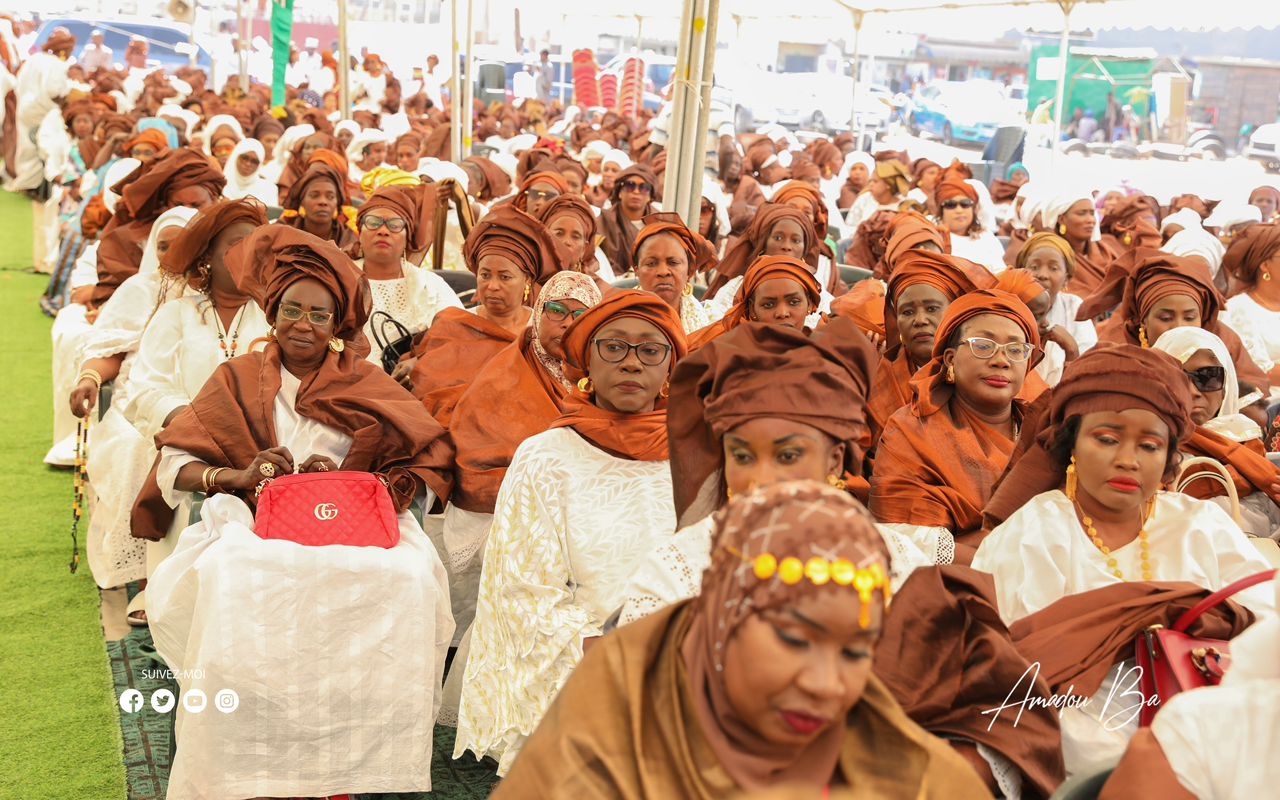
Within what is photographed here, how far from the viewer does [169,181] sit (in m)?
6.16

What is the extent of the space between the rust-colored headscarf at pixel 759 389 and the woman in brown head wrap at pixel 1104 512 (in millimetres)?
544

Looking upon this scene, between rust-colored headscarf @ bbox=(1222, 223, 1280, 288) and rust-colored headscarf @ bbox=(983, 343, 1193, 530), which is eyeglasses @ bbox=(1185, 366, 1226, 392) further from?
rust-colored headscarf @ bbox=(1222, 223, 1280, 288)

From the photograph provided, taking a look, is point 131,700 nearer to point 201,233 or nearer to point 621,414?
point 201,233

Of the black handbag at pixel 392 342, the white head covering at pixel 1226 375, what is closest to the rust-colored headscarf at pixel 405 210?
the black handbag at pixel 392 342

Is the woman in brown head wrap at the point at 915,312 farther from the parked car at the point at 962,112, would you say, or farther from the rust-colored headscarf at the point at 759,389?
the parked car at the point at 962,112

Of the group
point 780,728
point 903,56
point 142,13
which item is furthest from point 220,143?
point 142,13

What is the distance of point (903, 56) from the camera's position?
32.4 meters

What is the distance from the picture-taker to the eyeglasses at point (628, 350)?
3541 millimetres

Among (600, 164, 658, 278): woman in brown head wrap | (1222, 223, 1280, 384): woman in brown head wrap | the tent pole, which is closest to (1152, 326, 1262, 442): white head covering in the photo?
(1222, 223, 1280, 384): woman in brown head wrap

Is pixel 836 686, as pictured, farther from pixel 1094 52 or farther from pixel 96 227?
pixel 1094 52

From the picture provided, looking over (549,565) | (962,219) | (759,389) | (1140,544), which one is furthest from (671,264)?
(962,219)

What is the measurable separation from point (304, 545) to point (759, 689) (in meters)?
2.08

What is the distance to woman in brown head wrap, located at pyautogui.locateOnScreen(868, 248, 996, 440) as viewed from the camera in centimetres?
454

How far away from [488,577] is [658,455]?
0.54 m
